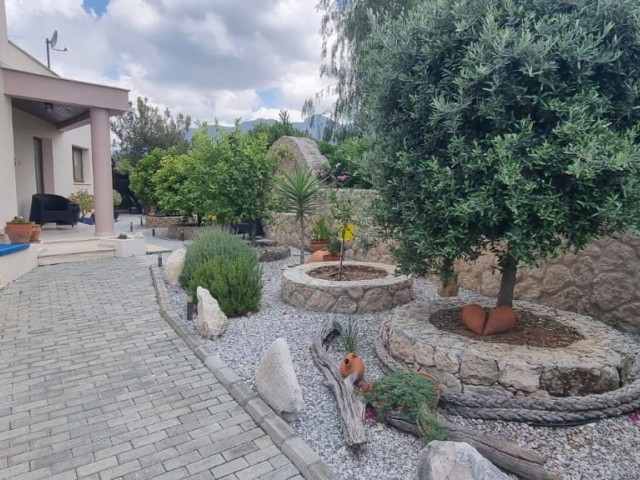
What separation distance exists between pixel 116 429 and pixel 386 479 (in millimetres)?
1804

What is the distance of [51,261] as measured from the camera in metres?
8.26

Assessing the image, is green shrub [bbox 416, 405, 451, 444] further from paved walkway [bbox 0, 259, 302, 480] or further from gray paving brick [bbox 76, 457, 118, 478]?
gray paving brick [bbox 76, 457, 118, 478]

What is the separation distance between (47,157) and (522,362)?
14.2 metres

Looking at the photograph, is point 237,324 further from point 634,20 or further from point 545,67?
point 634,20

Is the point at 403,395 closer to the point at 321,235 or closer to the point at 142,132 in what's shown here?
the point at 321,235

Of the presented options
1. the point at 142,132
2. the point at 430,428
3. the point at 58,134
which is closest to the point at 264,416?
the point at 430,428

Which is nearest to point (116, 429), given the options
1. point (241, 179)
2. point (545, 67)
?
point (545, 67)

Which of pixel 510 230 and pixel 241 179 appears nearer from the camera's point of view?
pixel 510 230

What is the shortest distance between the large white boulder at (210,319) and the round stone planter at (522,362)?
6.31ft

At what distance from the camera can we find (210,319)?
4.24 meters

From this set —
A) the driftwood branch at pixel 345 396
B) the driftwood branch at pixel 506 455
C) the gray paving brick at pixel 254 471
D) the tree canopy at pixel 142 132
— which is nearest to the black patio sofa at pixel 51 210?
the driftwood branch at pixel 345 396

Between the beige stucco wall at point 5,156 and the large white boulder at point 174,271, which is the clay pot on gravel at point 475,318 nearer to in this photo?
the large white boulder at point 174,271

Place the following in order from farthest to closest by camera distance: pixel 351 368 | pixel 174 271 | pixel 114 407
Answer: pixel 174 271
pixel 351 368
pixel 114 407

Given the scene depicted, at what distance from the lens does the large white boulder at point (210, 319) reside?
4.21 m
